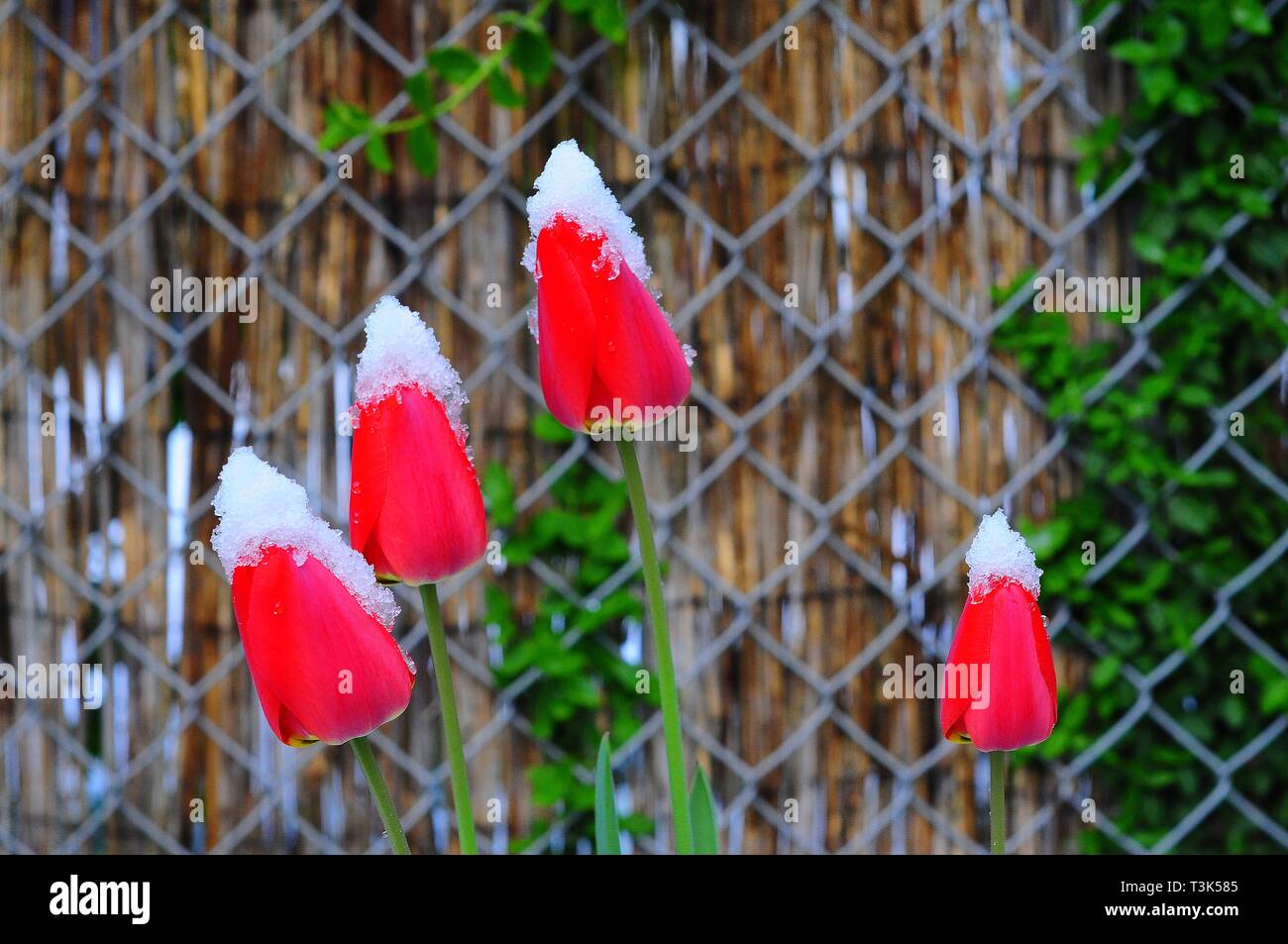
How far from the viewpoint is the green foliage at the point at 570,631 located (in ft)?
3.46

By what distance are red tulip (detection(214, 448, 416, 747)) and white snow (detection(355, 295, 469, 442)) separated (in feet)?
0.11

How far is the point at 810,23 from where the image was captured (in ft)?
3.55

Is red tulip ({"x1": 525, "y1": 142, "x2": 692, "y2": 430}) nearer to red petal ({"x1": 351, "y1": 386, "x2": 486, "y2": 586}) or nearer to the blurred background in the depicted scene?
red petal ({"x1": 351, "y1": 386, "x2": 486, "y2": 586})

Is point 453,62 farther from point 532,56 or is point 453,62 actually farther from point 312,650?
point 312,650

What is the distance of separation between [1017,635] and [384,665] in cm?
17

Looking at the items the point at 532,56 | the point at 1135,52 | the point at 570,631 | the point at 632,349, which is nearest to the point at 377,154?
the point at 532,56

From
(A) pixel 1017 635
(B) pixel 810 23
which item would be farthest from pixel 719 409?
(A) pixel 1017 635

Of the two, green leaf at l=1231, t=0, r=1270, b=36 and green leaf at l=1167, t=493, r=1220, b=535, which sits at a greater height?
green leaf at l=1231, t=0, r=1270, b=36

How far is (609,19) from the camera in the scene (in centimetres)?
104

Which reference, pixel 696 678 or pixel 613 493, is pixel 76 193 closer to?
pixel 613 493

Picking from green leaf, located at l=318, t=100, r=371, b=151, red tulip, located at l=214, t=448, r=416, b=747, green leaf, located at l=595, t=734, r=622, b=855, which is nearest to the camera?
red tulip, located at l=214, t=448, r=416, b=747

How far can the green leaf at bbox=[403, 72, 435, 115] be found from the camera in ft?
3.26

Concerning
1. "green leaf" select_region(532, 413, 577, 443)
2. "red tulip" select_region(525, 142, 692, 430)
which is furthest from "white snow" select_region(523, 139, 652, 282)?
"green leaf" select_region(532, 413, 577, 443)
